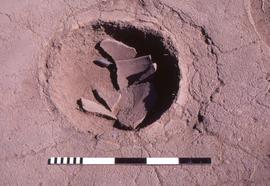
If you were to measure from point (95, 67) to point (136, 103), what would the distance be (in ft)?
1.66

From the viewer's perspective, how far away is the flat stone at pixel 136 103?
3164mm

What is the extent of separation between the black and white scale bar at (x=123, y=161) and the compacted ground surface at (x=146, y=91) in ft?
0.11

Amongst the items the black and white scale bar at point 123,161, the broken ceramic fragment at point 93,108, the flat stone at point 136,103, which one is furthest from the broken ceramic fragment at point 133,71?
the black and white scale bar at point 123,161

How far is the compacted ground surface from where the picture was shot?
286 cm

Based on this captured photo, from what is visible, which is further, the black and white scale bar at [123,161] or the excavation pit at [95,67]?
the excavation pit at [95,67]

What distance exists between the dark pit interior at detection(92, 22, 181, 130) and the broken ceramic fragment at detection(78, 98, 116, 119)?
0.35 ft

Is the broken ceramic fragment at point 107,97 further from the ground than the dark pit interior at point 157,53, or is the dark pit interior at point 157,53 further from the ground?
the dark pit interior at point 157,53

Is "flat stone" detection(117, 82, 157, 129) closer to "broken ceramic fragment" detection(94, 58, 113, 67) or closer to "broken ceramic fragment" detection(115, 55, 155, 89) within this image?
"broken ceramic fragment" detection(115, 55, 155, 89)

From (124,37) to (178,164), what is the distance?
1.21 m

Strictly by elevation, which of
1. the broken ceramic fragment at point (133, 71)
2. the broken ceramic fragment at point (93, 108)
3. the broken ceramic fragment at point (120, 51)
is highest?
the broken ceramic fragment at point (120, 51)

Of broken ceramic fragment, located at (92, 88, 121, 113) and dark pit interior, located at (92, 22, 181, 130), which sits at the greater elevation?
dark pit interior, located at (92, 22, 181, 130)

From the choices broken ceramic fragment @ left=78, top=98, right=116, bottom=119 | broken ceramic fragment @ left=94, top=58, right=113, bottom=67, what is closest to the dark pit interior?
broken ceramic fragment @ left=78, top=98, right=116, bottom=119

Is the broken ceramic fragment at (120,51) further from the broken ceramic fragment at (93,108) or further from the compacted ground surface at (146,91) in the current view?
the broken ceramic fragment at (93,108)

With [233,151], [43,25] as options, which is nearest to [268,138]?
[233,151]
